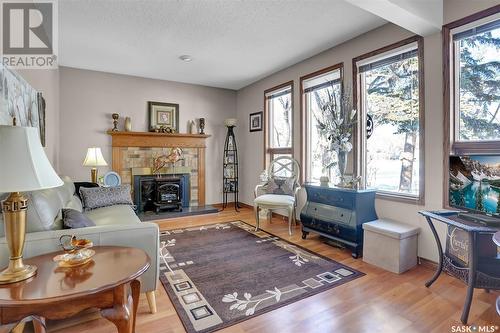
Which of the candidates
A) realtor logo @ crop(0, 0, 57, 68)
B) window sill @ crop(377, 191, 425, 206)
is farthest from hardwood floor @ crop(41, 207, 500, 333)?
realtor logo @ crop(0, 0, 57, 68)

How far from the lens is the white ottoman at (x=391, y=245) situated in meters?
2.47

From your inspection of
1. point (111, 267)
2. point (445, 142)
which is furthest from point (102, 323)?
point (445, 142)

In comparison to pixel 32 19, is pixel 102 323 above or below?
below

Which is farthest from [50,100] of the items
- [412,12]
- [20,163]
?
[412,12]

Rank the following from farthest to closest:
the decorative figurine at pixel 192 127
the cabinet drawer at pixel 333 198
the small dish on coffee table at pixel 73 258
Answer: the decorative figurine at pixel 192 127 → the cabinet drawer at pixel 333 198 → the small dish on coffee table at pixel 73 258

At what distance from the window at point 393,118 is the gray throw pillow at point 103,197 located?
3.16 m

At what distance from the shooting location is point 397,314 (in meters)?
1.83

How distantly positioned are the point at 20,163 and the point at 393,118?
3.29 meters

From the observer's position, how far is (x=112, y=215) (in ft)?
9.12

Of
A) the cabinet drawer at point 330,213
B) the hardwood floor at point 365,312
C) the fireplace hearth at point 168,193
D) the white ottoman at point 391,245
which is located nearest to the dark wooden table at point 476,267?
the hardwood floor at point 365,312

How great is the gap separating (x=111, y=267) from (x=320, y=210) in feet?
8.39

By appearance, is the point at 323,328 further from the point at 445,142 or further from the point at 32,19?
the point at 32,19

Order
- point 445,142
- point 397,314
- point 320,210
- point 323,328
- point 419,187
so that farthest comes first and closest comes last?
point 320,210, point 419,187, point 445,142, point 397,314, point 323,328

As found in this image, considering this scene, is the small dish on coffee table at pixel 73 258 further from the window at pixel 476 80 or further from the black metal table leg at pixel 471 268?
the window at pixel 476 80
